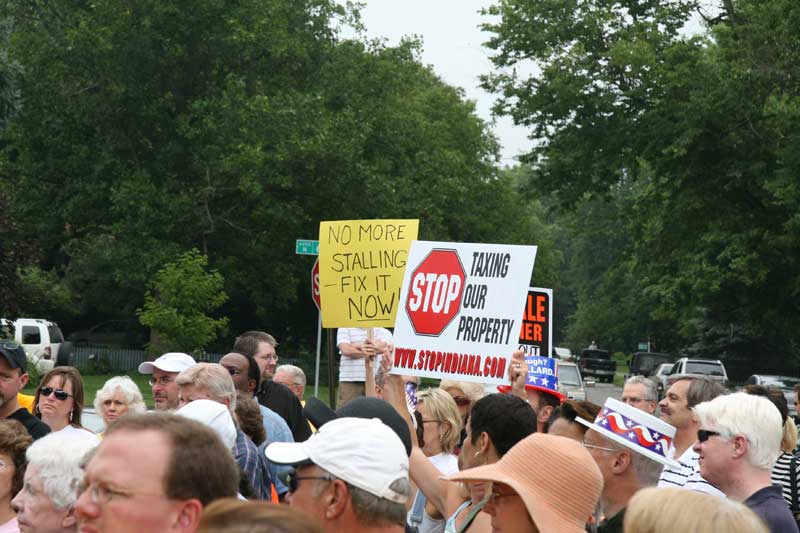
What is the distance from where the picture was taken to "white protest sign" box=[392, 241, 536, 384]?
8125 mm

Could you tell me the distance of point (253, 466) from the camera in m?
5.91

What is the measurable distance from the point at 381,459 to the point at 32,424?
393cm

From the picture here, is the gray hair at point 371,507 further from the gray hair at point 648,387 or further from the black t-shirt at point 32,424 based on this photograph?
the gray hair at point 648,387

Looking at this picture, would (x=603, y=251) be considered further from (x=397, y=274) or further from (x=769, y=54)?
(x=397, y=274)

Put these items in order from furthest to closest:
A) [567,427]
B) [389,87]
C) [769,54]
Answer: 1. [389,87]
2. [769,54]
3. [567,427]

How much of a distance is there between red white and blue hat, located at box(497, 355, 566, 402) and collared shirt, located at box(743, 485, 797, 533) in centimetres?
392

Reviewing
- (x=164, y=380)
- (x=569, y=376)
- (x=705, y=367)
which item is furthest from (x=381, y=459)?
(x=705, y=367)

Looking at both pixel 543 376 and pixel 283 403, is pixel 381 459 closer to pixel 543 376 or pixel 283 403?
pixel 283 403

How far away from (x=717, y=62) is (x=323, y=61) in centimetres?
1834

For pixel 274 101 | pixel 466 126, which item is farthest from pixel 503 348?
pixel 466 126

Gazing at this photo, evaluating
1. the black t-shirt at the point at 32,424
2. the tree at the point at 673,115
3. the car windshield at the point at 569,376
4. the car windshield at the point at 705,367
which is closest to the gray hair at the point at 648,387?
the black t-shirt at the point at 32,424

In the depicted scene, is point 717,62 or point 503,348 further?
point 717,62

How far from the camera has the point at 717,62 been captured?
25.8m

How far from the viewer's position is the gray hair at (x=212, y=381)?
631 cm
